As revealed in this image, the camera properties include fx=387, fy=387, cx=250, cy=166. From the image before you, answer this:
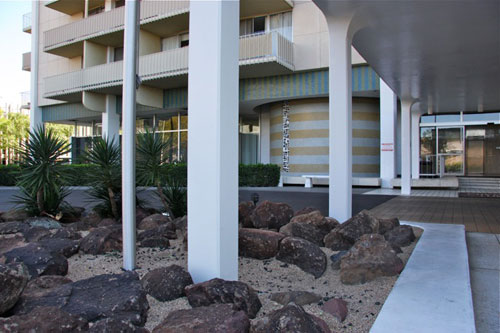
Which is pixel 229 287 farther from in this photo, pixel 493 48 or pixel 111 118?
pixel 111 118

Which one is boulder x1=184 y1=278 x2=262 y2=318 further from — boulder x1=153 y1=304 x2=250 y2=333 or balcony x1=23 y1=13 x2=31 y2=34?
balcony x1=23 y1=13 x2=31 y2=34

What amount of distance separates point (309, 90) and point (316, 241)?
43.7ft

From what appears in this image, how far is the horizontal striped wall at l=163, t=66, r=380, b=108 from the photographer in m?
16.3

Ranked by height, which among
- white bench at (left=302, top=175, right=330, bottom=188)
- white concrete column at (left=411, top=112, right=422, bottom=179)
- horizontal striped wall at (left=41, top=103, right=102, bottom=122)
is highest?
horizontal striped wall at (left=41, top=103, right=102, bottom=122)

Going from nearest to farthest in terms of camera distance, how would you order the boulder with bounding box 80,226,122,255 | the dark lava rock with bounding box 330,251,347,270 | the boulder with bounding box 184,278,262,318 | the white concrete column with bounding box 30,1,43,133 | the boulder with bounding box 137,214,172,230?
the boulder with bounding box 184,278,262,318 < the dark lava rock with bounding box 330,251,347,270 < the boulder with bounding box 80,226,122,255 < the boulder with bounding box 137,214,172,230 < the white concrete column with bounding box 30,1,43,133

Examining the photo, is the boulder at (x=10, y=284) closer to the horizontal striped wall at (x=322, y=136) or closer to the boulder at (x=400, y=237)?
the boulder at (x=400, y=237)

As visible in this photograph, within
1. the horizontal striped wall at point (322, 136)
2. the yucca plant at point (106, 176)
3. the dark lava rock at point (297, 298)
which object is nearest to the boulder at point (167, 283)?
the dark lava rock at point (297, 298)

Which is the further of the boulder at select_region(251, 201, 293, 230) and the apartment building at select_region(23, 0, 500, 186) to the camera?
the apartment building at select_region(23, 0, 500, 186)

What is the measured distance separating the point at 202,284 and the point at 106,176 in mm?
4095

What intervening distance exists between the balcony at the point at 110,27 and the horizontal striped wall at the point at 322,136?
7129 mm

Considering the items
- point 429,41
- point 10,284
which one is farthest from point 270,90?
point 10,284

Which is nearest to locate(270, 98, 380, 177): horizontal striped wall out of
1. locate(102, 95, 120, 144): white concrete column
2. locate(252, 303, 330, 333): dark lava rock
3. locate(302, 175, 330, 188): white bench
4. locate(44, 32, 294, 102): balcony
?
locate(302, 175, 330, 188): white bench

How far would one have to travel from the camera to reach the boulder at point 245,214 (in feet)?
19.3

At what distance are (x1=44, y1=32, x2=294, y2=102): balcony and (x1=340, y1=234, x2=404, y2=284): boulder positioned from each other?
13180mm
